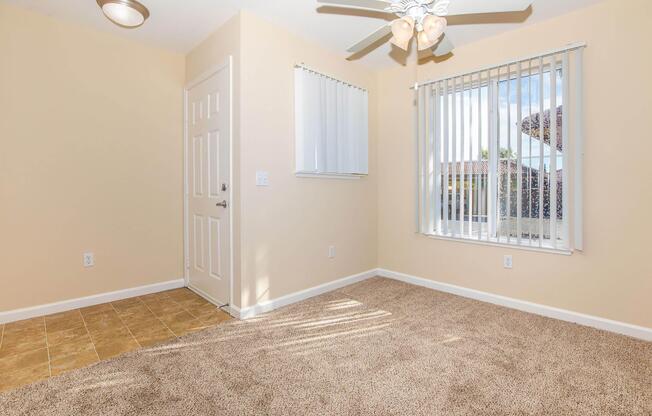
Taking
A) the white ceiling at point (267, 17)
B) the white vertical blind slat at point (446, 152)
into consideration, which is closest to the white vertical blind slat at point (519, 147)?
the white ceiling at point (267, 17)

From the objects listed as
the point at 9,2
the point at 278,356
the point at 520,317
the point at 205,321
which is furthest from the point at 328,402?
the point at 9,2

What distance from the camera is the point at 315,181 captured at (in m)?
3.22

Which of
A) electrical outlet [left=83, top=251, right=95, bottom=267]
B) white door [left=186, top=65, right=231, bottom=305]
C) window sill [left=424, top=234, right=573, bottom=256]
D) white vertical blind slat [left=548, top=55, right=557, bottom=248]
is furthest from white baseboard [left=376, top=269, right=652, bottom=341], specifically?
electrical outlet [left=83, top=251, right=95, bottom=267]

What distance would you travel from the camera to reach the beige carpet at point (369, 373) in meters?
1.60

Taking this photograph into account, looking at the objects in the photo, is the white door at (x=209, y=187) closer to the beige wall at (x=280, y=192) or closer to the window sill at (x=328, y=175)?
the beige wall at (x=280, y=192)

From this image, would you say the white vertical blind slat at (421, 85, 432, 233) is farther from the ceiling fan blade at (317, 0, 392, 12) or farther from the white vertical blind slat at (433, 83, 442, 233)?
the ceiling fan blade at (317, 0, 392, 12)

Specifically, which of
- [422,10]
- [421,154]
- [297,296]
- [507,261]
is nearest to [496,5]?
[422,10]

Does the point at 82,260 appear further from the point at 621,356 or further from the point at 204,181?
the point at 621,356

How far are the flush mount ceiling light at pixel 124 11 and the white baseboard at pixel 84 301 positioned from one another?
92.6 inches

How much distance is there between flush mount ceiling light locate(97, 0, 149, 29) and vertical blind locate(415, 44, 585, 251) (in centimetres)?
259

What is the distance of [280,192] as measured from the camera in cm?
291

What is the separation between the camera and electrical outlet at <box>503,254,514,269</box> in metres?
2.89

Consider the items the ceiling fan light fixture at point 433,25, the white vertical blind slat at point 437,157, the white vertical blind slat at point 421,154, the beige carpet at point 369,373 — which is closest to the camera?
the beige carpet at point 369,373

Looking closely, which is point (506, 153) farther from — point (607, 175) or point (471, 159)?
point (607, 175)
